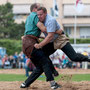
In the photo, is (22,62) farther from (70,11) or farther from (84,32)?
(84,32)

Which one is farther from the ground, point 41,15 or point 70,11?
point 41,15

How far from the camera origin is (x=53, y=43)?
830 cm

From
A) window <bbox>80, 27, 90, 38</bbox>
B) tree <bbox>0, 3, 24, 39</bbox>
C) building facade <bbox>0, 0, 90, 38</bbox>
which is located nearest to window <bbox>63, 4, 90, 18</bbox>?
building facade <bbox>0, 0, 90, 38</bbox>

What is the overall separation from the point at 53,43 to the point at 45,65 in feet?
2.10

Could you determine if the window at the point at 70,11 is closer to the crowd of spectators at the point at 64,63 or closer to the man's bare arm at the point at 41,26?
the crowd of spectators at the point at 64,63

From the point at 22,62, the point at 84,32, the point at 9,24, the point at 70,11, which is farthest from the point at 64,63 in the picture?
the point at 84,32

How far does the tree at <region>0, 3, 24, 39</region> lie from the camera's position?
43.8 meters

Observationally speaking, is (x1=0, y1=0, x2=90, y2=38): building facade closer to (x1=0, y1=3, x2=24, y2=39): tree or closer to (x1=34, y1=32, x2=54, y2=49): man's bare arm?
(x1=0, y1=3, x2=24, y2=39): tree

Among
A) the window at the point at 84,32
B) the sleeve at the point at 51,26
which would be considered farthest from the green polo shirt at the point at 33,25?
the window at the point at 84,32

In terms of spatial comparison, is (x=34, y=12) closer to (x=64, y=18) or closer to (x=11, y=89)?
(x=11, y=89)

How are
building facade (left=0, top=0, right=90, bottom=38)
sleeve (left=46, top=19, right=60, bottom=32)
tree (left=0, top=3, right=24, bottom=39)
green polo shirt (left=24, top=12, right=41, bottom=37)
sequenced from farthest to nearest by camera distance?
building facade (left=0, top=0, right=90, bottom=38)
tree (left=0, top=3, right=24, bottom=39)
green polo shirt (left=24, top=12, right=41, bottom=37)
sleeve (left=46, top=19, right=60, bottom=32)

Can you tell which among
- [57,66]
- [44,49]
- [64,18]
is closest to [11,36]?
[64,18]

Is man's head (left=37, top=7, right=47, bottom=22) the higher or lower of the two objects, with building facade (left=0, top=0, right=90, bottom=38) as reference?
higher

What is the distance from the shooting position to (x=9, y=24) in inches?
1742
